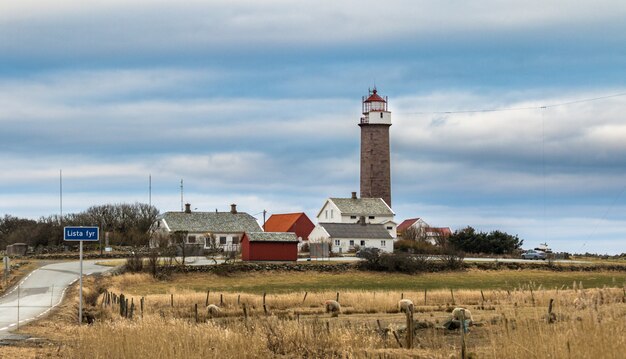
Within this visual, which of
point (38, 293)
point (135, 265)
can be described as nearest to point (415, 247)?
point (135, 265)

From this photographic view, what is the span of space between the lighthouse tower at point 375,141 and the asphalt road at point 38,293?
3367 cm

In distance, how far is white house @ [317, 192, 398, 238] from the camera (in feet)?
358

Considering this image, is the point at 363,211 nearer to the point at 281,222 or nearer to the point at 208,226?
the point at 281,222

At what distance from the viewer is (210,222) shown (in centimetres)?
11369

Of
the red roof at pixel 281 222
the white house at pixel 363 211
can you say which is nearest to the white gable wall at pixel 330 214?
the white house at pixel 363 211

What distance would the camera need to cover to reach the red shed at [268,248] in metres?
85.7

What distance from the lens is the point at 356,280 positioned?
247 feet

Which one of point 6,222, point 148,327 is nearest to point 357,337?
point 148,327

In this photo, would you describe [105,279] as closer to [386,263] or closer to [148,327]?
[386,263]

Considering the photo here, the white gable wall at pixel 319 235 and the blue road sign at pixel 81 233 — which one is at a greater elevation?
the blue road sign at pixel 81 233

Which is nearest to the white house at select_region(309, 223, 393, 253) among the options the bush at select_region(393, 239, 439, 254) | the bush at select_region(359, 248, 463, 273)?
the bush at select_region(393, 239, 439, 254)

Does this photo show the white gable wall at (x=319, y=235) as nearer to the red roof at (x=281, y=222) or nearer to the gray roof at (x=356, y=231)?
the gray roof at (x=356, y=231)

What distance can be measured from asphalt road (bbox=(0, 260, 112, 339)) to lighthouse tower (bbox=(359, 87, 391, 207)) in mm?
33674

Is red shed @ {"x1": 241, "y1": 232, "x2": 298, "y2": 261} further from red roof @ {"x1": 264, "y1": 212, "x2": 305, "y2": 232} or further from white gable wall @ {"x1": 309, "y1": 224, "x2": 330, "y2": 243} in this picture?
red roof @ {"x1": 264, "y1": 212, "x2": 305, "y2": 232}
